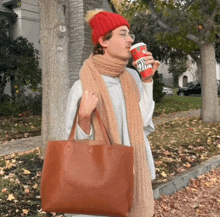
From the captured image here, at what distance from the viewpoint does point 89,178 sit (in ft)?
5.97

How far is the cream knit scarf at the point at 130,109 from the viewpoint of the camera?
7.00ft

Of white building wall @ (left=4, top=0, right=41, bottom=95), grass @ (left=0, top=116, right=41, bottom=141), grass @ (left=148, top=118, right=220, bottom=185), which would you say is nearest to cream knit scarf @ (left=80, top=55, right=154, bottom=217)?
grass @ (left=148, top=118, right=220, bottom=185)

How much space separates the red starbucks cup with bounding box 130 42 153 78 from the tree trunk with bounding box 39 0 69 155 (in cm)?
390

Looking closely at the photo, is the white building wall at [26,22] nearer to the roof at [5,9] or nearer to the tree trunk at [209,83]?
the roof at [5,9]

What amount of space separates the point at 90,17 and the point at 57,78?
12.1 ft

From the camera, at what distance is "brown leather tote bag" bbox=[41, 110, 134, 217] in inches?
71.7

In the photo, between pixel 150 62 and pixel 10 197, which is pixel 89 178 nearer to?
pixel 150 62

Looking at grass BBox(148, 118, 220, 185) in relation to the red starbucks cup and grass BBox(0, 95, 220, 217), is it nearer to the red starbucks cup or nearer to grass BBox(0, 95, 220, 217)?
grass BBox(0, 95, 220, 217)

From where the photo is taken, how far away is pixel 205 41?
10203mm

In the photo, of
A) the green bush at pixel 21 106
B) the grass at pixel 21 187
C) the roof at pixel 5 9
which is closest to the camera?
the grass at pixel 21 187

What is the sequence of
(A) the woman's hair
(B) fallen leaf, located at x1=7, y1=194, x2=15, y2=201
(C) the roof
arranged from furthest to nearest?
1. (C) the roof
2. (B) fallen leaf, located at x1=7, y1=194, x2=15, y2=201
3. (A) the woman's hair

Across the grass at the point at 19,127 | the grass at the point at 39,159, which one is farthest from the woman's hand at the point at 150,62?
the grass at the point at 19,127

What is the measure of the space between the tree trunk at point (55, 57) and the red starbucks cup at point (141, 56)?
3899mm

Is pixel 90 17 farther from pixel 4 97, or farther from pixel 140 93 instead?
pixel 4 97
